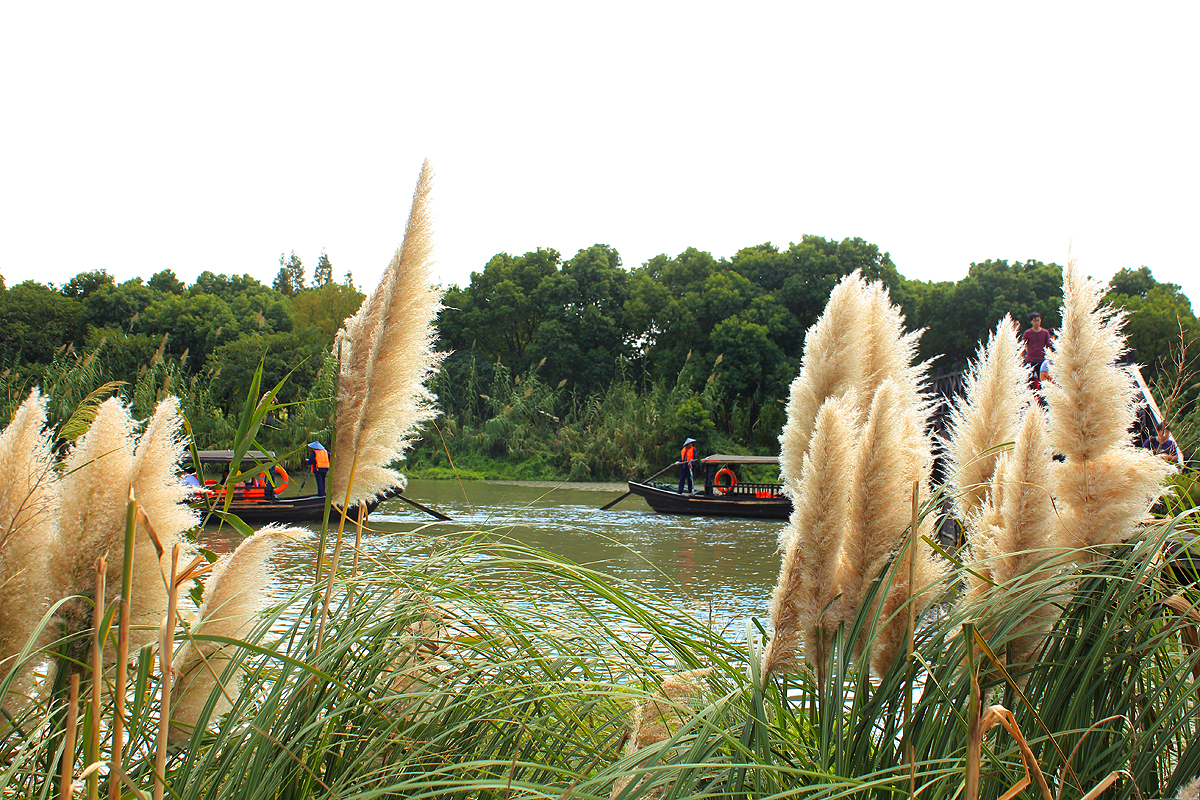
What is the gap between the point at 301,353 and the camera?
19.6 meters

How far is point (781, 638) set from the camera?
4.66 ft

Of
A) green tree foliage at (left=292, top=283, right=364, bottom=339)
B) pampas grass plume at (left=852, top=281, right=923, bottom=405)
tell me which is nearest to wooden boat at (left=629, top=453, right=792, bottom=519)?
pampas grass plume at (left=852, top=281, right=923, bottom=405)

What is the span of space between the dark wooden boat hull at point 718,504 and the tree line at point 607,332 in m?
6.93

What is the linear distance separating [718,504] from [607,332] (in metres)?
17.8

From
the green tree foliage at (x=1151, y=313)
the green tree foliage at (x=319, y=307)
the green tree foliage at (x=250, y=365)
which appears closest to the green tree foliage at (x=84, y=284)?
the green tree foliage at (x=319, y=307)

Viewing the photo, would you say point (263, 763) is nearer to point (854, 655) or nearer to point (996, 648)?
point (854, 655)

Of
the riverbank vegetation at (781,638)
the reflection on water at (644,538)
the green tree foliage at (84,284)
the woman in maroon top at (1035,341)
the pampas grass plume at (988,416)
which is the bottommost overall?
the reflection on water at (644,538)

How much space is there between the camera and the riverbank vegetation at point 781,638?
1.25m

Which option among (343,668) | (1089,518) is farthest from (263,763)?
(1089,518)

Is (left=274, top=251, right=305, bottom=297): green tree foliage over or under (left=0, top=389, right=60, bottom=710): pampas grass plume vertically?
over

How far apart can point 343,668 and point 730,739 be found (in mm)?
798

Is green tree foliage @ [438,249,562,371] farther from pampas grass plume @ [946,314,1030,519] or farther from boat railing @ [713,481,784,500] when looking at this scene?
pampas grass plume @ [946,314,1030,519]

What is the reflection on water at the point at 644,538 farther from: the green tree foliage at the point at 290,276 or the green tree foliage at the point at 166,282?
the green tree foliage at the point at 290,276

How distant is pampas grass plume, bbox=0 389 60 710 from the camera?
4.06 feet
